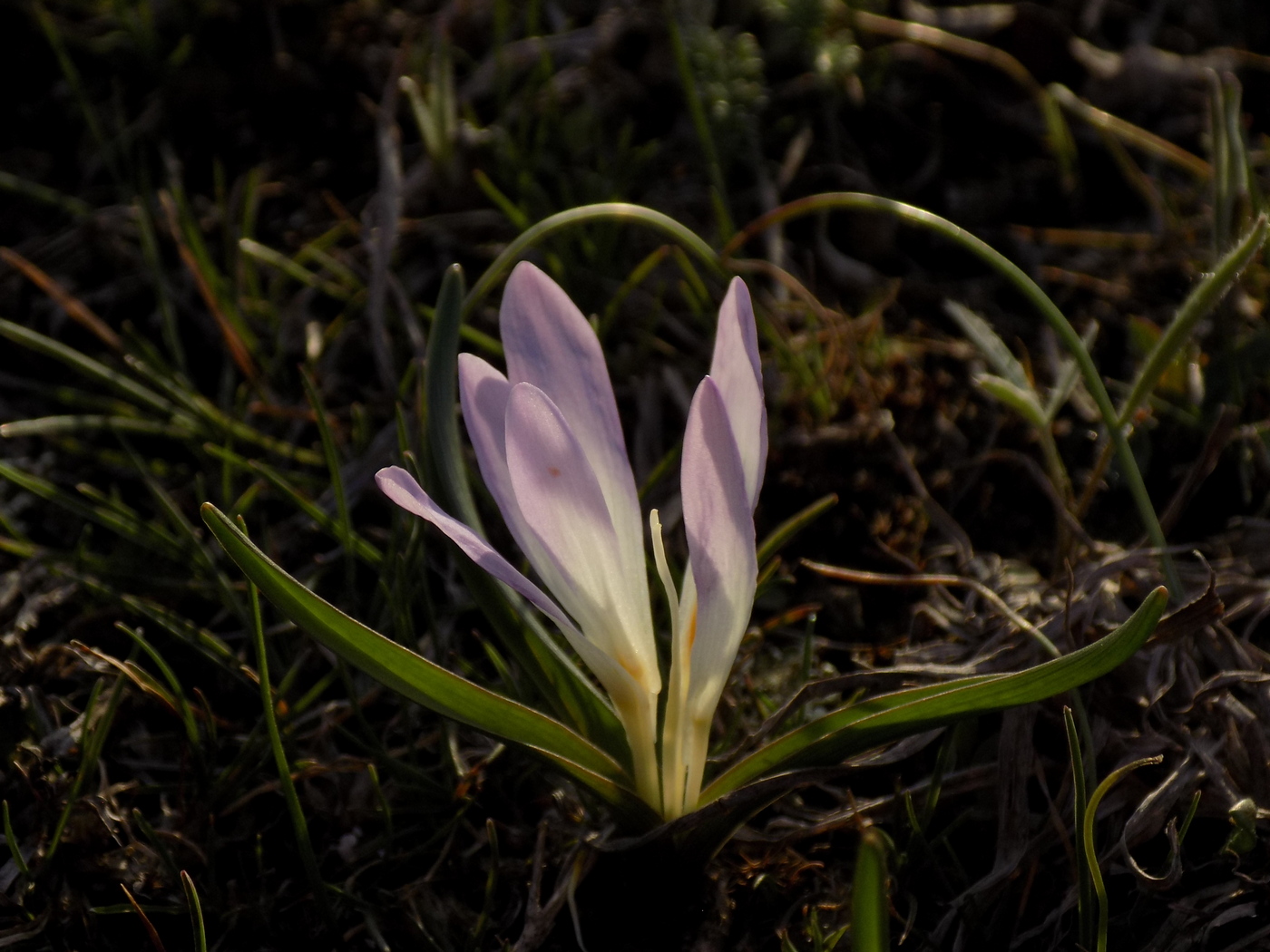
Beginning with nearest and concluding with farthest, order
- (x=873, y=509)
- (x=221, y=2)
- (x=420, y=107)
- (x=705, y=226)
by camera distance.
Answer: (x=873, y=509), (x=420, y=107), (x=705, y=226), (x=221, y=2)

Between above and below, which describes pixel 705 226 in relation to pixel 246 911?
above

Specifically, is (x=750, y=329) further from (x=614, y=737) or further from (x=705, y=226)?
(x=705, y=226)

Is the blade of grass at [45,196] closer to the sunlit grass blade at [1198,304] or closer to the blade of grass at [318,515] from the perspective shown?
the blade of grass at [318,515]

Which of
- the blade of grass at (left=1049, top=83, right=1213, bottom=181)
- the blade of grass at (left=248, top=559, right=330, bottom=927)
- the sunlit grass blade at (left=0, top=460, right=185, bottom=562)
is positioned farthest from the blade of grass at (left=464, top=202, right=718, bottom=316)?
the blade of grass at (left=1049, top=83, right=1213, bottom=181)

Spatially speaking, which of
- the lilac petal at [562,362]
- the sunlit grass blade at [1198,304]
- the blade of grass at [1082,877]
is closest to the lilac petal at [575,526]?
Result: the lilac petal at [562,362]

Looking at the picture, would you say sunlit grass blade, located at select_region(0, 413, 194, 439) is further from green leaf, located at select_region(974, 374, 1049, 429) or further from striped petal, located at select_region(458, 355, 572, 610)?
green leaf, located at select_region(974, 374, 1049, 429)

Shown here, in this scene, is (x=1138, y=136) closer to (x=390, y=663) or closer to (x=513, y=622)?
(x=513, y=622)

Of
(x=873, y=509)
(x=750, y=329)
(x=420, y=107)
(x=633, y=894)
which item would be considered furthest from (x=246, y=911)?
(x=420, y=107)
